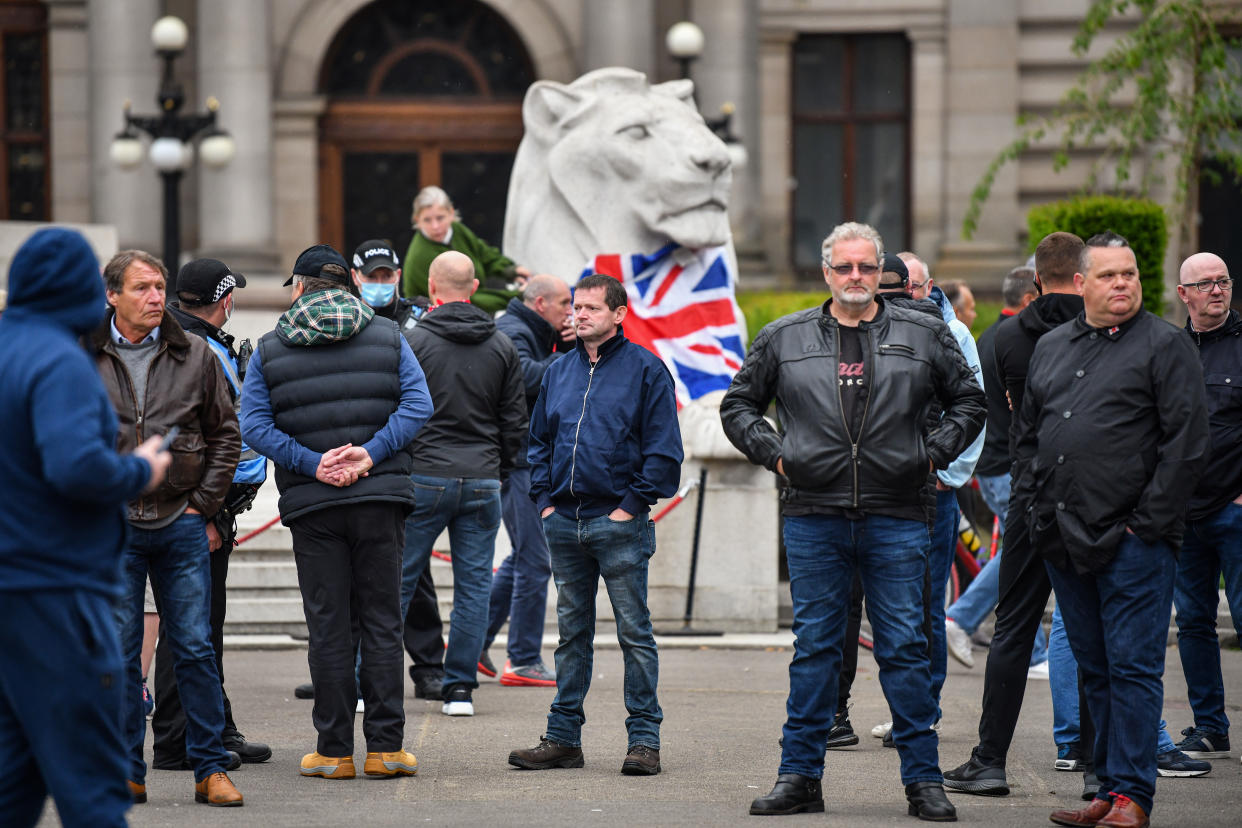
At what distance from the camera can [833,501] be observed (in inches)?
251

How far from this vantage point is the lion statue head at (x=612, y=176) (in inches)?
444

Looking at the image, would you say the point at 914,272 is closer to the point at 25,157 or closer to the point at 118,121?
the point at 118,121

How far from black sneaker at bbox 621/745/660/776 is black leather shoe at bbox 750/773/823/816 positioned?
73cm

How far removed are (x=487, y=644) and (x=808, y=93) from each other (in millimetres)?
16724

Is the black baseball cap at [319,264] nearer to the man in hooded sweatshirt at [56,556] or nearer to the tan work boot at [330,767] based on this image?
the tan work boot at [330,767]

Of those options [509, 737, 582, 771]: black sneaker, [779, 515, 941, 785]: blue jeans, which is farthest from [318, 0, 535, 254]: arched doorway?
[779, 515, 941, 785]: blue jeans

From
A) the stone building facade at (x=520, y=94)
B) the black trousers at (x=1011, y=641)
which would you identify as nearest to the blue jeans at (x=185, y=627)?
the black trousers at (x=1011, y=641)

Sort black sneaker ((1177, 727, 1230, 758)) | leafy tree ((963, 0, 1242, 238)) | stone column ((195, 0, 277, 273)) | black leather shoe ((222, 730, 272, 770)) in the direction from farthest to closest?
stone column ((195, 0, 277, 273))
leafy tree ((963, 0, 1242, 238))
black sneaker ((1177, 727, 1230, 758))
black leather shoe ((222, 730, 272, 770))

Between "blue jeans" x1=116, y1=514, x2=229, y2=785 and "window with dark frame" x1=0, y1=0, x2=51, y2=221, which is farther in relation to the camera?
"window with dark frame" x1=0, y1=0, x2=51, y2=221

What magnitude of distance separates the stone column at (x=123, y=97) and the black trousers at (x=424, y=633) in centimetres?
1474

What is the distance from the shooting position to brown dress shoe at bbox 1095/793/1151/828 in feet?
20.3

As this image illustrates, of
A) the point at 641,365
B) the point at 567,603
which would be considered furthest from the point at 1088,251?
the point at 567,603

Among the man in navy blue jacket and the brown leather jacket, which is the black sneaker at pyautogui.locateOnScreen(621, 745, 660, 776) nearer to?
the man in navy blue jacket

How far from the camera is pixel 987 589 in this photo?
9.77m
